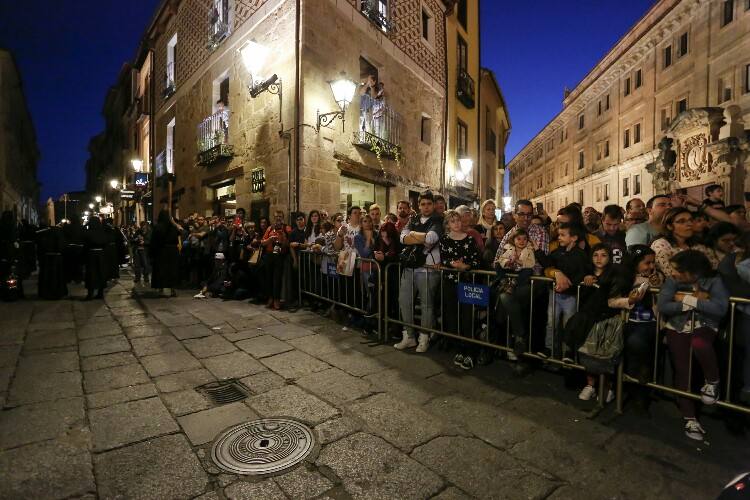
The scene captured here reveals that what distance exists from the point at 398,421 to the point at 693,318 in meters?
2.56

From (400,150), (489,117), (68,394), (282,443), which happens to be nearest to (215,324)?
(68,394)

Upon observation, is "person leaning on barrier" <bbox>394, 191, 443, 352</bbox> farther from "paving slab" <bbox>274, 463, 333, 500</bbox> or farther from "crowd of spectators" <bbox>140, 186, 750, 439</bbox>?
"paving slab" <bbox>274, 463, 333, 500</bbox>

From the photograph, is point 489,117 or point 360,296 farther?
point 489,117

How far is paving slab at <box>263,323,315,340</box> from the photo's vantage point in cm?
552

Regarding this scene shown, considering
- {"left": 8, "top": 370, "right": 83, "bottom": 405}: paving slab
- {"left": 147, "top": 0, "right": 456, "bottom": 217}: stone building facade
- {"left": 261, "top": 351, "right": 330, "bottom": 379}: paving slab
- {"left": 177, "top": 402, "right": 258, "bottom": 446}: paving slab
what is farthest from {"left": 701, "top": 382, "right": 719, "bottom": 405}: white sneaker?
{"left": 147, "top": 0, "right": 456, "bottom": 217}: stone building facade

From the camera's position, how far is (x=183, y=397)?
3.55 m

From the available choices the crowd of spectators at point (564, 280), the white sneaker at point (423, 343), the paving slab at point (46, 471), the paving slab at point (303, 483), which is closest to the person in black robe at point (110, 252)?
the crowd of spectators at point (564, 280)

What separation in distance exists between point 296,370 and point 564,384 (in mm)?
2850

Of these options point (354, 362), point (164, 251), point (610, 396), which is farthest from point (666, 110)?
point (164, 251)

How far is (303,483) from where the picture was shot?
92.0 inches

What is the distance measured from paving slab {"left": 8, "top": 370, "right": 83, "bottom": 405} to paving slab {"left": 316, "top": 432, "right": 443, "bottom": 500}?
2764 mm

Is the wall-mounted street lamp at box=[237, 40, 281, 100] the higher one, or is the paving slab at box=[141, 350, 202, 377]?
the wall-mounted street lamp at box=[237, 40, 281, 100]

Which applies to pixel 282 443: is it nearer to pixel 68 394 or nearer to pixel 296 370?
pixel 296 370

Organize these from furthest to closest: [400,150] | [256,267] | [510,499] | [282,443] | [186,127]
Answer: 1. [186,127]
2. [400,150]
3. [256,267]
4. [282,443]
5. [510,499]
